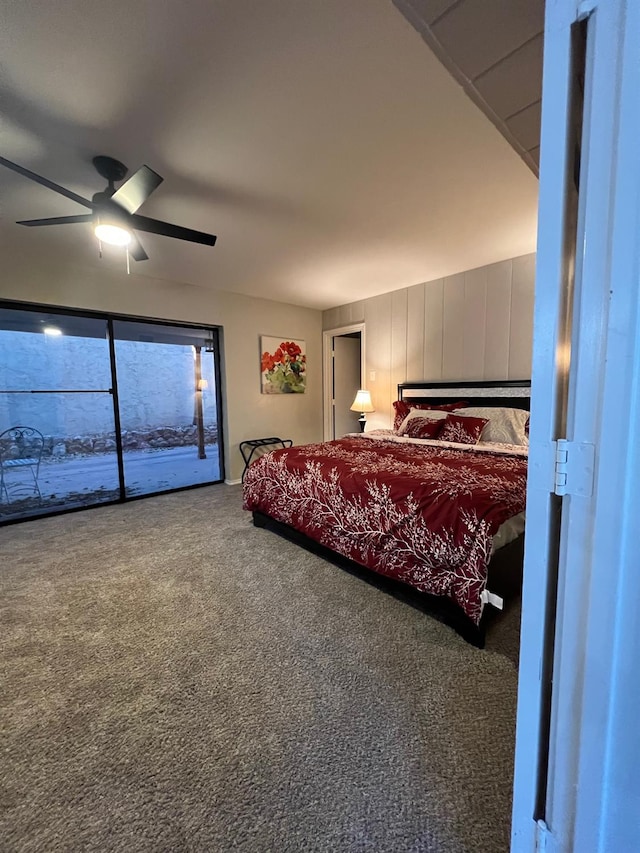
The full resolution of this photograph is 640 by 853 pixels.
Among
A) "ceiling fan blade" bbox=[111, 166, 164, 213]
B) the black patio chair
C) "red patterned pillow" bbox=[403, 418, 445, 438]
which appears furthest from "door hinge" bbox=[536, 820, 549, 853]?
the black patio chair

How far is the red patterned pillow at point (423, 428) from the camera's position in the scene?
11.1 feet

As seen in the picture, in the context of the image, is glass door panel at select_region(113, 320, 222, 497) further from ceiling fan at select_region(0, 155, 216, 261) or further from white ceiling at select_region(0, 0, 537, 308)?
ceiling fan at select_region(0, 155, 216, 261)

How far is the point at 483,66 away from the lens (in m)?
1.17

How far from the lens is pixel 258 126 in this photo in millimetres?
1745

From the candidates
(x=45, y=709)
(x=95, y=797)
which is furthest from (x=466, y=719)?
(x=45, y=709)

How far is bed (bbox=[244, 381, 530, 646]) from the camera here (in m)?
1.65

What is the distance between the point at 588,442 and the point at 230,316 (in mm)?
4478

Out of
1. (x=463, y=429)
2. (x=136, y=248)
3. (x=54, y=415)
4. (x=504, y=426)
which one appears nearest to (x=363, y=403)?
(x=463, y=429)

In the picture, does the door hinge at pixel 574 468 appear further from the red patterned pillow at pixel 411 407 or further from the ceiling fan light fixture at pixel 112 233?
the red patterned pillow at pixel 411 407

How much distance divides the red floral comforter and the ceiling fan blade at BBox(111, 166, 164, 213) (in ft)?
6.05

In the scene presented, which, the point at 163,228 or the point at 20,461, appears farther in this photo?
the point at 20,461

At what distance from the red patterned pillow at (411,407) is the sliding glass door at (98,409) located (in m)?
2.32

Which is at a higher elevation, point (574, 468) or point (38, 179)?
point (38, 179)

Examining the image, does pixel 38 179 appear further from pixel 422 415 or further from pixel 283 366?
pixel 283 366
